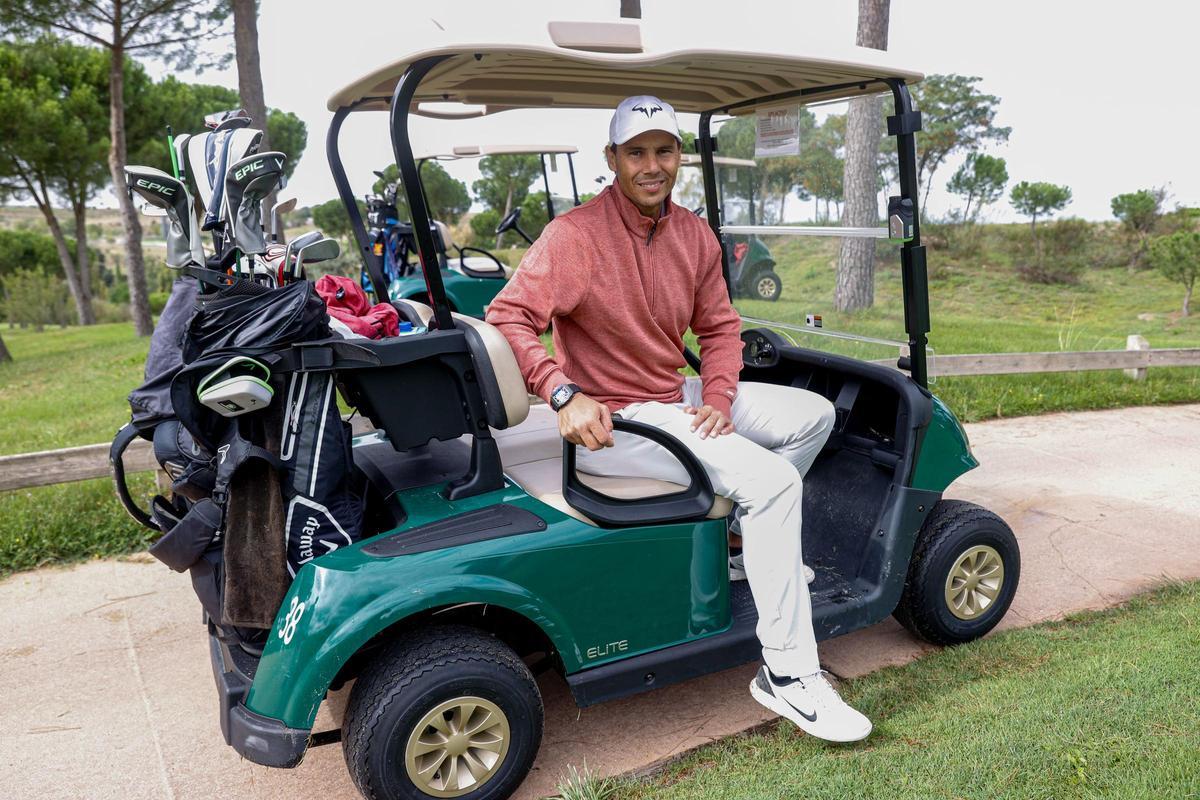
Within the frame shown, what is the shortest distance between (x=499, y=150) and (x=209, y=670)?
17.9ft

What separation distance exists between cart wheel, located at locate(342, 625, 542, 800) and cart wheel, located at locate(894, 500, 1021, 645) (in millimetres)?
1381

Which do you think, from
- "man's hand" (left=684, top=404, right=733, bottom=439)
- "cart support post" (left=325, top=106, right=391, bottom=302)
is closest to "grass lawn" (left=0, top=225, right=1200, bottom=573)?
"man's hand" (left=684, top=404, right=733, bottom=439)

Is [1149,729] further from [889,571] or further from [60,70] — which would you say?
[60,70]

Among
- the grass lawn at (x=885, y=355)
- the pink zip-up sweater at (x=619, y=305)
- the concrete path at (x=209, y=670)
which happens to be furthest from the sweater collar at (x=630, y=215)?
the concrete path at (x=209, y=670)

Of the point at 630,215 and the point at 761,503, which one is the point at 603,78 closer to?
the point at 630,215

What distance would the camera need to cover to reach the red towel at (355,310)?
2.46 m

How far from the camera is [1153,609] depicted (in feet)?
10.3

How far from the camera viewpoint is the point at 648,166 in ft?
8.30

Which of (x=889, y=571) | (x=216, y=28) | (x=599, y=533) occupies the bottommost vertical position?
(x=889, y=571)

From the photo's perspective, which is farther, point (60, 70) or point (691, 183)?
point (60, 70)

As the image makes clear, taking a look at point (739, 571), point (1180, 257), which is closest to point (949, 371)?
point (739, 571)

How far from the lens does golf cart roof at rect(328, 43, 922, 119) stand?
2223mm

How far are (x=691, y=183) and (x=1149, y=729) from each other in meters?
2.62

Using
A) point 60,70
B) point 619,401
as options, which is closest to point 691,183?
point 619,401
